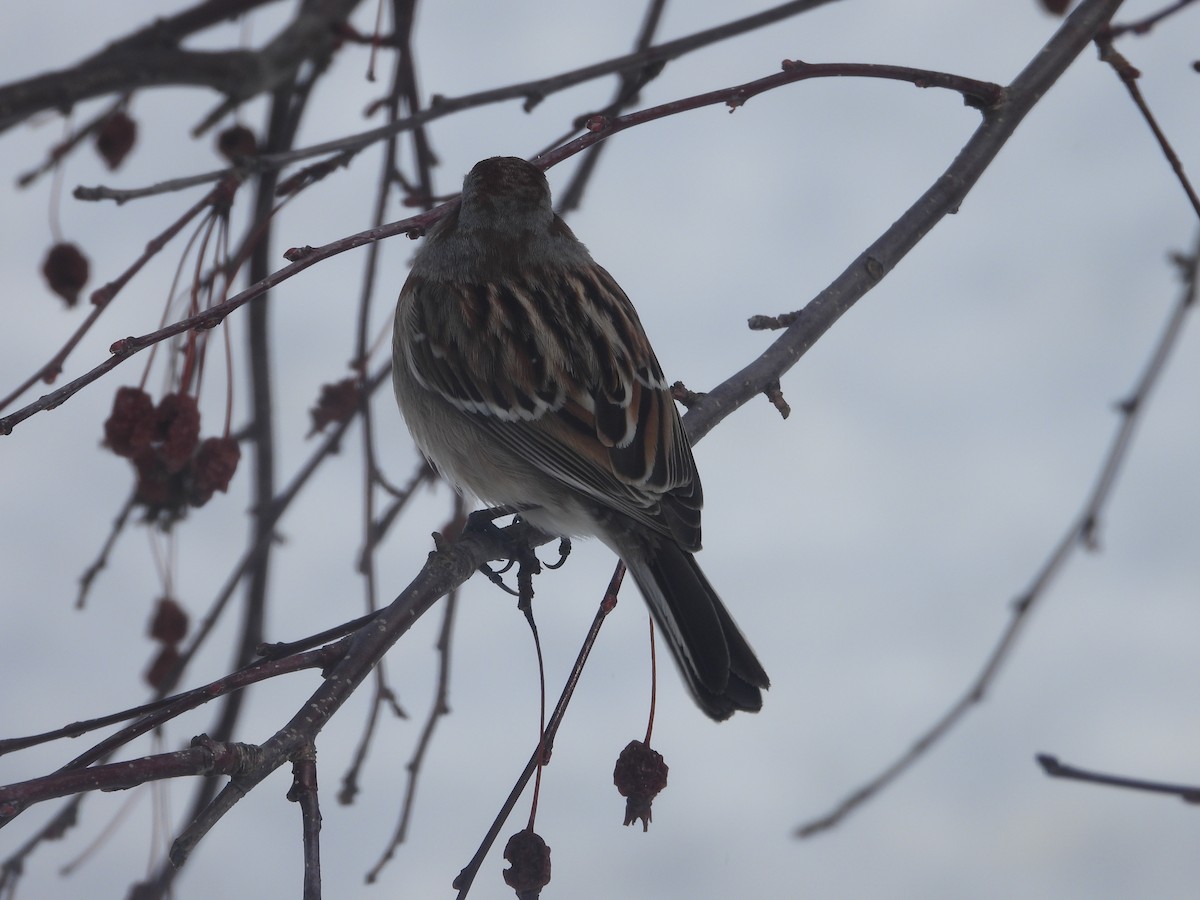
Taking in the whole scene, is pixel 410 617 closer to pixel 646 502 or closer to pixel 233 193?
pixel 646 502

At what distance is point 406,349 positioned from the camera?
3.07 meters

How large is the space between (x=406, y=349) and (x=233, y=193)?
644 millimetres

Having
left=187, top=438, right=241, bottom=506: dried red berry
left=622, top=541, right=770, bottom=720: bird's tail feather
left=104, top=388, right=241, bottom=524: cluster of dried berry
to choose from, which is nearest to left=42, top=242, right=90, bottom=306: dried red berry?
left=104, top=388, right=241, bottom=524: cluster of dried berry

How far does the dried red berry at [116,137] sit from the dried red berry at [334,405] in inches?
33.5

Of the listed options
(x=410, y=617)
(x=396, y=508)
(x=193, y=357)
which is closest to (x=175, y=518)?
(x=193, y=357)

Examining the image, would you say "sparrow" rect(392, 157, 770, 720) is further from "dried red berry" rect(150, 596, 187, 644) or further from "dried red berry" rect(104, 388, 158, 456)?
"dried red berry" rect(150, 596, 187, 644)

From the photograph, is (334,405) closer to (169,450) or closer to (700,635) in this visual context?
(169,450)

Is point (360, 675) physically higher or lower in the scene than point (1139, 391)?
lower

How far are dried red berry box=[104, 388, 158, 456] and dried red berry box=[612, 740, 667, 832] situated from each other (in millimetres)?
1323

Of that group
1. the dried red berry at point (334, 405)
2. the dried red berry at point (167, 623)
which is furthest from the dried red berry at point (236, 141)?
the dried red berry at point (167, 623)

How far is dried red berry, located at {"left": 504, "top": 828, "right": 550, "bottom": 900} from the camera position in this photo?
1.82m

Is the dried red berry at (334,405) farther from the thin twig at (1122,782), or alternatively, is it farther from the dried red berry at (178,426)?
the thin twig at (1122,782)

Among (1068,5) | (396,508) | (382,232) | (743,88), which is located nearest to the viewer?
(382,232)

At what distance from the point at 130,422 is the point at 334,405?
31.8 inches
